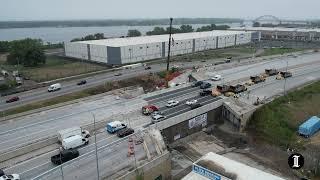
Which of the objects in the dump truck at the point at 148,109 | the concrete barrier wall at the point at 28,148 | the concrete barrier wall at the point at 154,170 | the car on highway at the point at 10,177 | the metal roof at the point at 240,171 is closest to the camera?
the metal roof at the point at 240,171

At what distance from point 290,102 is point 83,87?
28246 mm

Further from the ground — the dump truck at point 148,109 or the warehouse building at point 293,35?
the warehouse building at point 293,35

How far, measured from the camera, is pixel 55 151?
27094 millimetres

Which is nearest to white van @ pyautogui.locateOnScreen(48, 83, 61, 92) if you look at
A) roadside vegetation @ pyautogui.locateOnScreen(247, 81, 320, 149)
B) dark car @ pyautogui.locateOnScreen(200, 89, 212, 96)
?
dark car @ pyautogui.locateOnScreen(200, 89, 212, 96)

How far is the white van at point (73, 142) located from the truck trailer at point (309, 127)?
74.9 feet

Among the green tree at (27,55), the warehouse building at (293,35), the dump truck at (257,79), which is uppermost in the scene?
the warehouse building at (293,35)

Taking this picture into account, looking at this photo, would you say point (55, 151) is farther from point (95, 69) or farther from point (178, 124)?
point (95, 69)

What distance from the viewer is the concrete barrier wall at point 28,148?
84.5 ft

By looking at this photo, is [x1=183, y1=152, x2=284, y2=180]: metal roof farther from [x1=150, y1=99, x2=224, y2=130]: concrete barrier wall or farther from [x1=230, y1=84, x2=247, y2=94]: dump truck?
[x1=230, y1=84, x2=247, y2=94]: dump truck

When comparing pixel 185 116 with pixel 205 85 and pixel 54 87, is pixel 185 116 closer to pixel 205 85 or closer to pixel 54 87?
pixel 205 85

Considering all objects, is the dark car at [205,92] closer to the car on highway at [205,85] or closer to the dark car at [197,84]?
the car on highway at [205,85]

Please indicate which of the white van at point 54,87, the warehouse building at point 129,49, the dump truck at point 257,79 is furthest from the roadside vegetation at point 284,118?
the warehouse building at point 129,49

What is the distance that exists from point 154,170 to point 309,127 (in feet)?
63.3

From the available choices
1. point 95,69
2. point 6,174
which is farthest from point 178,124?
point 95,69
